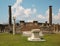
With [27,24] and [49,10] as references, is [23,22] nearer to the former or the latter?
[27,24]

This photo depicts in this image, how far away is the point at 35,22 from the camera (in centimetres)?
3700

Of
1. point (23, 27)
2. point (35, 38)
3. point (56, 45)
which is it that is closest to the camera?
point (56, 45)

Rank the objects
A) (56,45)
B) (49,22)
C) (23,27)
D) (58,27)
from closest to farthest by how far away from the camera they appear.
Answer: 1. (56,45)
2. (23,27)
3. (58,27)
4. (49,22)

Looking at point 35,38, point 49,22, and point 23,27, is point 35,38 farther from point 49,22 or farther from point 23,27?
point 49,22

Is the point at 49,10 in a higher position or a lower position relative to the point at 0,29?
higher

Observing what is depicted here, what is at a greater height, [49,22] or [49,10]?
[49,10]

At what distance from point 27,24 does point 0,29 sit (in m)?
6.07

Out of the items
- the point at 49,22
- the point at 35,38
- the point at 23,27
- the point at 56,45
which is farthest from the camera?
the point at 49,22

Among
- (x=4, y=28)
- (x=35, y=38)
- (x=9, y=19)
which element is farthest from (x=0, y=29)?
(x=35, y=38)

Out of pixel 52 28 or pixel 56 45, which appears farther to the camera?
pixel 52 28

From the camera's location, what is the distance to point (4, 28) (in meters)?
38.9

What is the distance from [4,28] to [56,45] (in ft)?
89.7

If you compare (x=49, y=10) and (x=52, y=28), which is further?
(x=49, y=10)

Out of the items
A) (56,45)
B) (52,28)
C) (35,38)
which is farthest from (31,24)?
(56,45)
